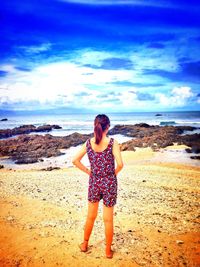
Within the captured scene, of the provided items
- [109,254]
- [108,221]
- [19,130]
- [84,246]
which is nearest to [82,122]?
[19,130]

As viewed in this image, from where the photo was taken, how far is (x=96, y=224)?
21.4ft

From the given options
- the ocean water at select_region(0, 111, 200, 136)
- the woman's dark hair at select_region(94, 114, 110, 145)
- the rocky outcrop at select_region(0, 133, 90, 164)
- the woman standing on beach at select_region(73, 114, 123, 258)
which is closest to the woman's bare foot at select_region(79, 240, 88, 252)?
the woman standing on beach at select_region(73, 114, 123, 258)

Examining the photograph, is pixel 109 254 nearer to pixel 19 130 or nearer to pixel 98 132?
pixel 98 132

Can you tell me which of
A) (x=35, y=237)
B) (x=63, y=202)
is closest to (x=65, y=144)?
(x=63, y=202)

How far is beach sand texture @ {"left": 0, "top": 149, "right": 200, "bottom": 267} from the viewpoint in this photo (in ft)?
16.8

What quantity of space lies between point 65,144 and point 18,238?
19.7m

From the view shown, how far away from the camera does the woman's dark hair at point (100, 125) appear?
14.9ft

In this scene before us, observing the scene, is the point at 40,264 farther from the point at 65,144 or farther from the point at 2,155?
the point at 65,144

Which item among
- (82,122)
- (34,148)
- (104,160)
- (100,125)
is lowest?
(34,148)

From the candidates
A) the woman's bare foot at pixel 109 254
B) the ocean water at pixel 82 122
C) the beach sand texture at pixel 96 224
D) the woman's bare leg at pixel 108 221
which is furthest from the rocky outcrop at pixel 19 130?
the woman's bare leg at pixel 108 221

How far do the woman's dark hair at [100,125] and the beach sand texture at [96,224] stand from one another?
2.21m

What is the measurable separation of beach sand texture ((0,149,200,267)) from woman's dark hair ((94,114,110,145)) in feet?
7.26

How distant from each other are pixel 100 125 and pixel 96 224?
2.95 meters

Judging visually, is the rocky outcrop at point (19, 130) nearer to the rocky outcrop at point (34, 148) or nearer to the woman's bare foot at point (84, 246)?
the rocky outcrop at point (34, 148)
